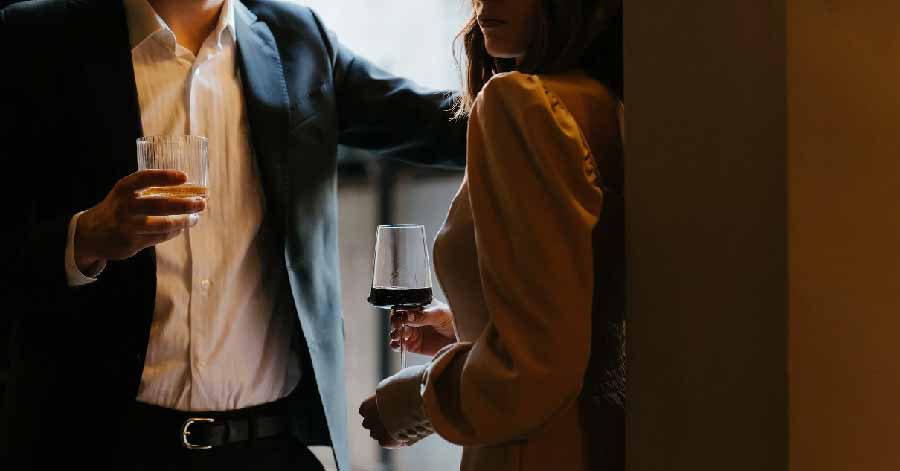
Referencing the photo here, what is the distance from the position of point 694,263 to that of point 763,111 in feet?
0.68

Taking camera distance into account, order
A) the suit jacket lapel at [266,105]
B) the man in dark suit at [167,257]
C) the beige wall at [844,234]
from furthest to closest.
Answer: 1. the suit jacket lapel at [266,105]
2. the man in dark suit at [167,257]
3. the beige wall at [844,234]

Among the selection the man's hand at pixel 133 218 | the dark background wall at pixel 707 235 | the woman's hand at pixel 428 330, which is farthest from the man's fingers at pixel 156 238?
the dark background wall at pixel 707 235

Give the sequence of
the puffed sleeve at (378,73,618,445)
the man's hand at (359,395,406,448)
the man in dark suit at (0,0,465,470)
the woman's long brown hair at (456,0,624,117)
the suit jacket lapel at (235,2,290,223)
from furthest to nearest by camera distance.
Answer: the suit jacket lapel at (235,2,290,223), the man in dark suit at (0,0,465,470), the man's hand at (359,395,406,448), the woman's long brown hair at (456,0,624,117), the puffed sleeve at (378,73,618,445)

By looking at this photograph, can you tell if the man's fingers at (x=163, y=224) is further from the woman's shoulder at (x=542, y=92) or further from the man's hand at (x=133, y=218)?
the woman's shoulder at (x=542, y=92)

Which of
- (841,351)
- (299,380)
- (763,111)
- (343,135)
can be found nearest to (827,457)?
(841,351)

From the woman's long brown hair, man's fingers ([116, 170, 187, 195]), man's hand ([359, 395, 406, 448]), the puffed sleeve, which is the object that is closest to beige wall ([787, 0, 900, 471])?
the puffed sleeve

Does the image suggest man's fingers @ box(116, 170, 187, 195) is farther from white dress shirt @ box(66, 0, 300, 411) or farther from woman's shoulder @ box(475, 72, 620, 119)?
woman's shoulder @ box(475, 72, 620, 119)

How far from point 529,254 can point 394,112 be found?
3.70 ft

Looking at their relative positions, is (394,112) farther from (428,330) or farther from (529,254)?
(529,254)

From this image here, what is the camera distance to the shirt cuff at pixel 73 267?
173cm

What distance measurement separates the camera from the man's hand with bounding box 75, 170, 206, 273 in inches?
63.0

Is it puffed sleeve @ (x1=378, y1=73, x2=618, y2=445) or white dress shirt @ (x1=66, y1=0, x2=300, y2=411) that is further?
white dress shirt @ (x1=66, y1=0, x2=300, y2=411)

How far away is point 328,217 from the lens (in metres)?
2.07

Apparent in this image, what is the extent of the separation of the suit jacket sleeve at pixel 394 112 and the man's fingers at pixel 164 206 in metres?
0.66
